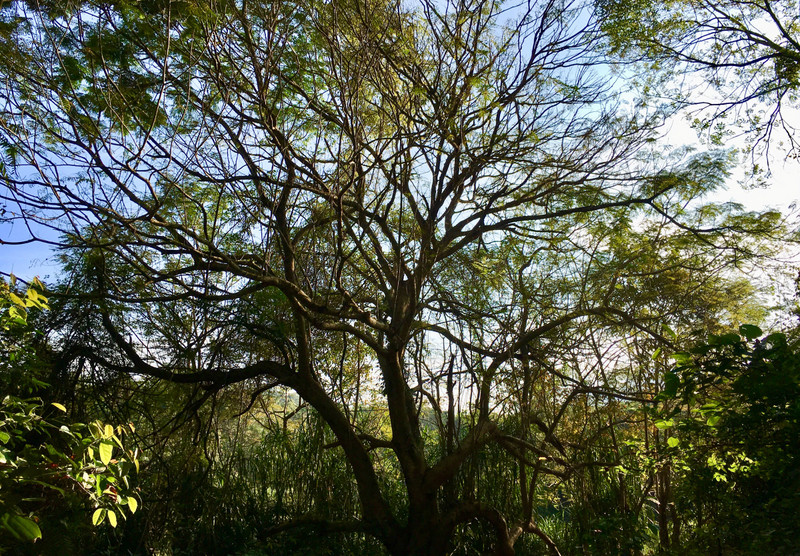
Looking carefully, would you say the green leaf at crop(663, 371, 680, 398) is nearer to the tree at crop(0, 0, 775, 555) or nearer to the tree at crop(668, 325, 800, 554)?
the tree at crop(668, 325, 800, 554)

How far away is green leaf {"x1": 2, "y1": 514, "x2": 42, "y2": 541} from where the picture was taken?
3.87ft

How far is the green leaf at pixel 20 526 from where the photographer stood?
1.18m

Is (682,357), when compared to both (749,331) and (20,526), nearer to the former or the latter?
(749,331)

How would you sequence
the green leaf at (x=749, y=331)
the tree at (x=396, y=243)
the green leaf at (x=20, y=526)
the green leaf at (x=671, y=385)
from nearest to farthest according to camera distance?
1. the green leaf at (x=20, y=526)
2. the green leaf at (x=749, y=331)
3. the green leaf at (x=671, y=385)
4. the tree at (x=396, y=243)

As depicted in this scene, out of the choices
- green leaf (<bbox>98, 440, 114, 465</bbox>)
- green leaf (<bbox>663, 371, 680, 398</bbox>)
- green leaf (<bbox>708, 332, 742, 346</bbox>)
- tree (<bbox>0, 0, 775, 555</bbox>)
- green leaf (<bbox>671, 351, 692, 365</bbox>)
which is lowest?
green leaf (<bbox>98, 440, 114, 465</bbox>)

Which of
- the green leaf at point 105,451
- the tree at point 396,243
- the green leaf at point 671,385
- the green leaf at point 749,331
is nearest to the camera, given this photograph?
the green leaf at point 105,451

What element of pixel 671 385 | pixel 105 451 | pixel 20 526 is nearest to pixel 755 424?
pixel 671 385

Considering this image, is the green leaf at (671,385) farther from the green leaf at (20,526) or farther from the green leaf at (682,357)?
the green leaf at (20,526)

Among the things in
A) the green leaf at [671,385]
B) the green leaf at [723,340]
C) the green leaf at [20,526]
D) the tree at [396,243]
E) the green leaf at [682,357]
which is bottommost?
the green leaf at [20,526]

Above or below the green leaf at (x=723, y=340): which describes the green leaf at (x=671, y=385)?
below

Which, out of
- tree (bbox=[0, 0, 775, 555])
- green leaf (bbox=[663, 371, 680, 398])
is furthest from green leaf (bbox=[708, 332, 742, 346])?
tree (bbox=[0, 0, 775, 555])

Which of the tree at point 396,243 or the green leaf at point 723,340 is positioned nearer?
the green leaf at point 723,340

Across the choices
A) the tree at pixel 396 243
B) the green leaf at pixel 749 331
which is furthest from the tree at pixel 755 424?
the tree at pixel 396 243

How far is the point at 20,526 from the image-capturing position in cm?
120
